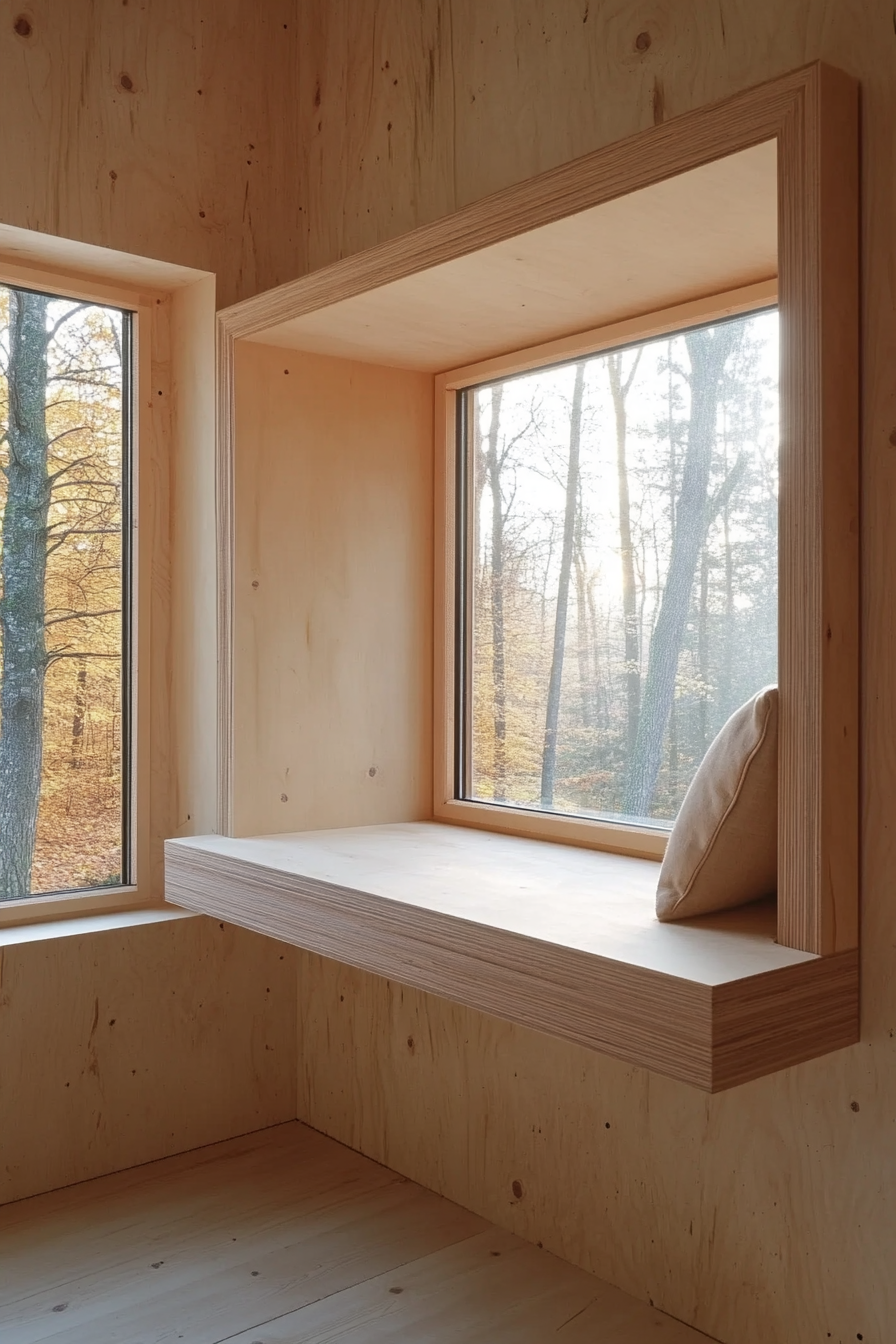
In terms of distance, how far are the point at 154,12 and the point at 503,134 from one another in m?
0.79

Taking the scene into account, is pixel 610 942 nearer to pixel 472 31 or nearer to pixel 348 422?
pixel 348 422

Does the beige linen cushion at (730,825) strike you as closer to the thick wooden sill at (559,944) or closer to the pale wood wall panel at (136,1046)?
the thick wooden sill at (559,944)

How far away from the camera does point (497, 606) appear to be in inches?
91.4

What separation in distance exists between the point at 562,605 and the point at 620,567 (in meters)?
0.16

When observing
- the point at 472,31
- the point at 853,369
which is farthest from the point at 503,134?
the point at 853,369

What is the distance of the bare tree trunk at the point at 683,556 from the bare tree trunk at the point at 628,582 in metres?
0.02

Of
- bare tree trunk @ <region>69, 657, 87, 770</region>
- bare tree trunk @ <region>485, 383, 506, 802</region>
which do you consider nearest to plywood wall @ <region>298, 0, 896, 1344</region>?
bare tree trunk @ <region>485, 383, 506, 802</region>

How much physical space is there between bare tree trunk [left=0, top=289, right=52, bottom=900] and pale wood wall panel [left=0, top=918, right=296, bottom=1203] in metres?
0.21

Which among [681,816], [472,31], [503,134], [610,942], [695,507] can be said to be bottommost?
[610,942]

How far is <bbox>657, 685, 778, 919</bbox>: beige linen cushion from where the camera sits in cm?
138

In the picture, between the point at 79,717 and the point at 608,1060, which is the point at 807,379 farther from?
the point at 79,717

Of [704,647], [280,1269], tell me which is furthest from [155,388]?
[280,1269]

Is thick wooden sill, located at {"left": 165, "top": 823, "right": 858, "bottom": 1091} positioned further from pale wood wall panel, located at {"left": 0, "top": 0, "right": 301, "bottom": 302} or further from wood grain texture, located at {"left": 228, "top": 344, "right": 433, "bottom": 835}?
pale wood wall panel, located at {"left": 0, "top": 0, "right": 301, "bottom": 302}

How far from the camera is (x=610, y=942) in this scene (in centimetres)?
135
